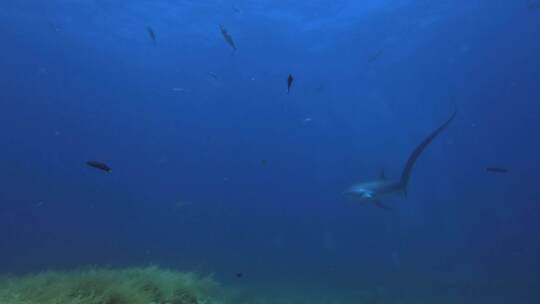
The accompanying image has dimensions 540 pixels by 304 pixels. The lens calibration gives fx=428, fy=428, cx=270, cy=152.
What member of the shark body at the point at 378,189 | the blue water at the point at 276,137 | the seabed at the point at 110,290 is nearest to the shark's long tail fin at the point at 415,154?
the shark body at the point at 378,189

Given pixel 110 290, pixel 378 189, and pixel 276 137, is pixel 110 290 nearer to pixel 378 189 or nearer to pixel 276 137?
pixel 378 189

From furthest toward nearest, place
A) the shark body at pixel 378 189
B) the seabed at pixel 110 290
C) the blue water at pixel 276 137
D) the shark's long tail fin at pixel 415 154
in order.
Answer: the blue water at pixel 276 137
the shark body at pixel 378 189
the shark's long tail fin at pixel 415 154
the seabed at pixel 110 290

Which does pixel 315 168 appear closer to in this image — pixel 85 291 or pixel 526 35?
pixel 526 35

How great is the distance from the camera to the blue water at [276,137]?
28.7m

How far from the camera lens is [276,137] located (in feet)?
300

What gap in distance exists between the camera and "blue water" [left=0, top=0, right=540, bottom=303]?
28.7m

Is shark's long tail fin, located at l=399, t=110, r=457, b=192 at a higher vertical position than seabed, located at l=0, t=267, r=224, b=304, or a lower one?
higher

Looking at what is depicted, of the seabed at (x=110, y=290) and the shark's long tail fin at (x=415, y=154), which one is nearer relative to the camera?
the seabed at (x=110, y=290)

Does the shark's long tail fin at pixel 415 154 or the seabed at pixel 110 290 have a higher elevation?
the shark's long tail fin at pixel 415 154

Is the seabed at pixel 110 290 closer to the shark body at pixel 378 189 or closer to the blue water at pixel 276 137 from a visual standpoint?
the shark body at pixel 378 189

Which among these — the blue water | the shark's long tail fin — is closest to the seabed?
the shark's long tail fin

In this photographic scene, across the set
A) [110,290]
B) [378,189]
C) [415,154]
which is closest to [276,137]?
[378,189]

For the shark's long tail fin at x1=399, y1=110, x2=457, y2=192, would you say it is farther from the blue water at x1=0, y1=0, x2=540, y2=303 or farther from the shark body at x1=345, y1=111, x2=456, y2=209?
the blue water at x1=0, y1=0, x2=540, y2=303

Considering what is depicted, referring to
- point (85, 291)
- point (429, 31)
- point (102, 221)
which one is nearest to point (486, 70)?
point (429, 31)
